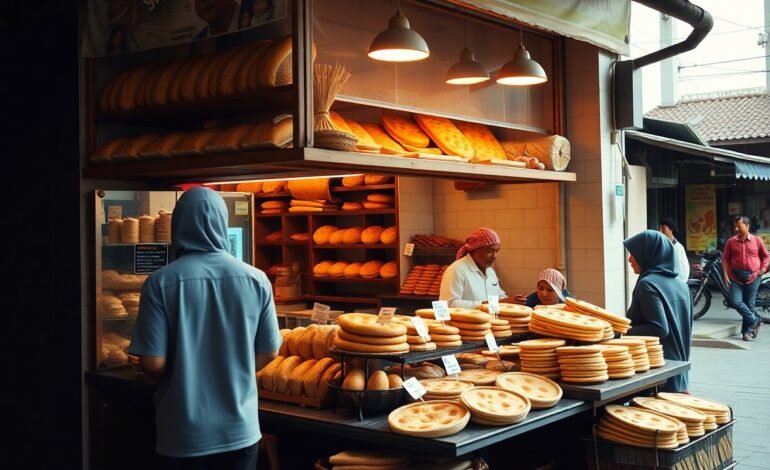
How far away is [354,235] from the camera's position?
29.9 ft

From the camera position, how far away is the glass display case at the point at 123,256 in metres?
5.49

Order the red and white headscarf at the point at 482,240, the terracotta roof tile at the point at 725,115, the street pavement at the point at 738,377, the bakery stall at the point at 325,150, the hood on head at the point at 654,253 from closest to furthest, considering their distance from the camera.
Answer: the bakery stall at the point at 325,150 → the hood on head at the point at 654,253 → the red and white headscarf at the point at 482,240 → the street pavement at the point at 738,377 → the terracotta roof tile at the point at 725,115

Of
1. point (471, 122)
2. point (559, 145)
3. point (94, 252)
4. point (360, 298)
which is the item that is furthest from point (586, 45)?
point (94, 252)

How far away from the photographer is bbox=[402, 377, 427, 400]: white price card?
4.01 m

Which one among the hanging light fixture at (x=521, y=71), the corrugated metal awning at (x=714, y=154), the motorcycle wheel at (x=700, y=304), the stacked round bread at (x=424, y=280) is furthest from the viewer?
the motorcycle wheel at (x=700, y=304)

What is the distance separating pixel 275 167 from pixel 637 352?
2.41m

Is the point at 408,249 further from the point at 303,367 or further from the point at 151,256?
the point at 303,367

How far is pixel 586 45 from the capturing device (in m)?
7.77

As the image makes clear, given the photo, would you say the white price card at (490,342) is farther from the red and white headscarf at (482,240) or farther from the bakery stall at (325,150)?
the red and white headscarf at (482,240)

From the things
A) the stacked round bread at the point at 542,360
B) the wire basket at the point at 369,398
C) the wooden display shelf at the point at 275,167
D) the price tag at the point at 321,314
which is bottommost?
the wire basket at the point at 369,398

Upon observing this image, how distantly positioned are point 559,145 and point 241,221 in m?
3.03

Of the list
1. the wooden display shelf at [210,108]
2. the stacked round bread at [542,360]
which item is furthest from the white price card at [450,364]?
the wooden display shelf at [210,108]

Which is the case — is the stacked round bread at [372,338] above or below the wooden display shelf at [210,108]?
below

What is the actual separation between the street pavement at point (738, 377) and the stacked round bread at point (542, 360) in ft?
6.17
